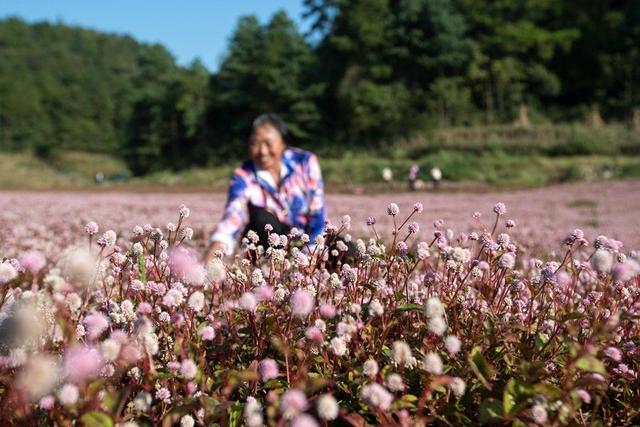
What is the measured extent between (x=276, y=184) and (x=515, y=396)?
417cm

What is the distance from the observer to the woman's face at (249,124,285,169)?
5273 mm

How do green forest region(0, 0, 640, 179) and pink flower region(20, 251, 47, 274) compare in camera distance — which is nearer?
pink flower region(20, 251, 47, 274)

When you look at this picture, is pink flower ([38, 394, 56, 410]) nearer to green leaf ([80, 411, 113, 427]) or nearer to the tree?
green leaf ([80, 411, 113, 427])

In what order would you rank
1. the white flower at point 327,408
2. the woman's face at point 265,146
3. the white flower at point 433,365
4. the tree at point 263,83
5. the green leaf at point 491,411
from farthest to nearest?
the tree at point 263,83 < the woman's face at point 265,146 < the green leaf at point 491,411 < the white flower at point 433,365 < the white flower at point 327,408

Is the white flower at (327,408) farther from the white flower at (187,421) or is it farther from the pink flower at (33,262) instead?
the pink flower at (33,262)

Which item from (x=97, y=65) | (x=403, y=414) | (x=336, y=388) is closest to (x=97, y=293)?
(x=336, y=388)

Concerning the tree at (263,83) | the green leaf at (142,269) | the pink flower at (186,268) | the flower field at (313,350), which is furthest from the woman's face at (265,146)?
the tree at (263,83)

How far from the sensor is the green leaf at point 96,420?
1.28 meters

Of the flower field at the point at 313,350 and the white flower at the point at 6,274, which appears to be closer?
the flower field at the point at 313,350

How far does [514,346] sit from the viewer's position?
1.88 meters

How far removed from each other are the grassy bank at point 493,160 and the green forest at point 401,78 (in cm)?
194

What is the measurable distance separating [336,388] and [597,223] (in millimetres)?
8956

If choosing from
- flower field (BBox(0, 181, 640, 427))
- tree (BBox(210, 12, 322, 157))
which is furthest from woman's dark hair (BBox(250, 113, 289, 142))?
tree (BBox(210, 12, 322, 157))

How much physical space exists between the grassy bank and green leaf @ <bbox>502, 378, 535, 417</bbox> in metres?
21.2
